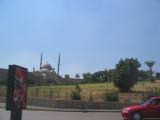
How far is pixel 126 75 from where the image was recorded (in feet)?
168

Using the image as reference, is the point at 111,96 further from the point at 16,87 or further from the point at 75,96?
the point at 16,87

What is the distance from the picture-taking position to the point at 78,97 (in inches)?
1640

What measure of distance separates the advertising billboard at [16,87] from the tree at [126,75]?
124 ft

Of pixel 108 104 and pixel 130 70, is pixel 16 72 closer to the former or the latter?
pixel 108 104

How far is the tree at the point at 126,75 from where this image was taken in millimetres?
51312

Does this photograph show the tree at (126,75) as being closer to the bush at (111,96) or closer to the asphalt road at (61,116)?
the bush at (111,96)

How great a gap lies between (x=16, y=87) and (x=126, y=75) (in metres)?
38.8

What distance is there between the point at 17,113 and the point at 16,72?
1.37 metres

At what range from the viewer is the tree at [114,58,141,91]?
5131 cm

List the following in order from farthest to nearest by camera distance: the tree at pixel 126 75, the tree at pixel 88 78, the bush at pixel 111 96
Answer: the tree at pixel 88 78
the tree at pixel 126 75
the bush at pixel 111 96

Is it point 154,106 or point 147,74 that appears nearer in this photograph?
point 154,106

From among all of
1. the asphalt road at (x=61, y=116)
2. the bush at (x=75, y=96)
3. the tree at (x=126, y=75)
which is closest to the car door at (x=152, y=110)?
the asphalt road at (x=61, y=116)

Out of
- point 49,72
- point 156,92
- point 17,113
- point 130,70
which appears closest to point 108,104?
point 156,92

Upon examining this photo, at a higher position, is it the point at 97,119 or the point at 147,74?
the point at 147,74
